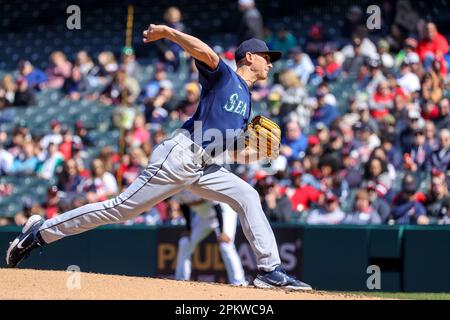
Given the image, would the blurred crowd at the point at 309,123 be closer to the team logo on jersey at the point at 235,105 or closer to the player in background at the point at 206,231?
the player in background at the point at 206,231

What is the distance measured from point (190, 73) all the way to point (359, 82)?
3070mm

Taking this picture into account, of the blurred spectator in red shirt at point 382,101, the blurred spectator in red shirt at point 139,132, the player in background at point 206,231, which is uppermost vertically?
the blurred spectator in red shirt at point 382,101

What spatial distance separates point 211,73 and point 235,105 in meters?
0.30

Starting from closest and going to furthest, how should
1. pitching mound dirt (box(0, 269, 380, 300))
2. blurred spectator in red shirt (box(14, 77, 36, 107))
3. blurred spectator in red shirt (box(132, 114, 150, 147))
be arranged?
pitching mound dirt (box(0, 269, 380, 300)) → blurred spectator in red shirt (box(132, 114, 150, 147)) → blurred spectator in red shirt (box(14, 77, 36, 107))

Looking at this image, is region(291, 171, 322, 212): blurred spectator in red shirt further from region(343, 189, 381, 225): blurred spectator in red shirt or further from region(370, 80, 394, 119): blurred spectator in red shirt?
region(370, 80, 394, 119): blurred spectator in red shirt

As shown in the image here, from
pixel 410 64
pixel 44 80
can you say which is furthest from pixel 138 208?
pixel 44 80

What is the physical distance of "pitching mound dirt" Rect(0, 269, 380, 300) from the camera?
6898 mm

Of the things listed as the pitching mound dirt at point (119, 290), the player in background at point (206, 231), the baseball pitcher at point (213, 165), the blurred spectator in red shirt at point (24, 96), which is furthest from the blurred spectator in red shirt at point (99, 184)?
the baseball pitcher at point (213, 165)

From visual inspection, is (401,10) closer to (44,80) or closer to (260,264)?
(44,80)

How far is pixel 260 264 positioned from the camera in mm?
7617

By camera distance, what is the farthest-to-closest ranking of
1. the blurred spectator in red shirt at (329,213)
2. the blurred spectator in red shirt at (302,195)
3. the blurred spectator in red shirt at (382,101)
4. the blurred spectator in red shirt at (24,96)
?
1. the blurred spectator in red shirt at (24,96)
2. the blurred spectator in red shirt at (382,101)
3. the blurred spectator in red shirt at (302,195)
4. the blurred spectator in red shirt at (329,213)

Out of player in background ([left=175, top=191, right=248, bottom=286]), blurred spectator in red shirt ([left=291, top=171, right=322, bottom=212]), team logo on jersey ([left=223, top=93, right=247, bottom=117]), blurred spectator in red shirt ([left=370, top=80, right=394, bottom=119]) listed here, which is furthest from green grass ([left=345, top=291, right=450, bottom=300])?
team logo on jersey ([left=223, top=93, right=247, bottom=117])

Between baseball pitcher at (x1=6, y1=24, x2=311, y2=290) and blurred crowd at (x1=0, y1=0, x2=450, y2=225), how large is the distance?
4761 mm

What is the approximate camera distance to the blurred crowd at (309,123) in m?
12.7
